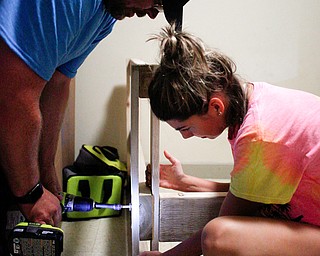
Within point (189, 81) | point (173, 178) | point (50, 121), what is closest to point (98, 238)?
point (173, 178)

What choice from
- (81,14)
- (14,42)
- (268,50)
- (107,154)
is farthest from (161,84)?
(268,50)

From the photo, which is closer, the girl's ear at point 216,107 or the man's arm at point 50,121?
the girl's ear at point 216,107

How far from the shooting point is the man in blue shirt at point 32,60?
936 mm

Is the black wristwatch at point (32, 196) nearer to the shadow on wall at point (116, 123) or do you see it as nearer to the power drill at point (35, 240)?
the power drill at point (35, 240)

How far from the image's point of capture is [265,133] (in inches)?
39.3

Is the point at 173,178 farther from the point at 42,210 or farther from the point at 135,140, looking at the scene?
the point at 42,210

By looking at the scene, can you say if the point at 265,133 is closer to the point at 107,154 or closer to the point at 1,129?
the point at 1,129

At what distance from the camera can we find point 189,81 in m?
1.06

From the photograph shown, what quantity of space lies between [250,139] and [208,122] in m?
0.13

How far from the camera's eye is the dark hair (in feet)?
3.46

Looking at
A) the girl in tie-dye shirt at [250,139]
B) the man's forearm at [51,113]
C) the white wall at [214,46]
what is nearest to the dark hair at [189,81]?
the girl in tie-dye shirt at [250,139]

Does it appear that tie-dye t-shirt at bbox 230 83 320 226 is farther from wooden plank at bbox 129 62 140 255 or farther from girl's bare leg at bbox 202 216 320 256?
wooden plank at bbox 129 62 140 255

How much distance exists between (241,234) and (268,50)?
5.42 feet

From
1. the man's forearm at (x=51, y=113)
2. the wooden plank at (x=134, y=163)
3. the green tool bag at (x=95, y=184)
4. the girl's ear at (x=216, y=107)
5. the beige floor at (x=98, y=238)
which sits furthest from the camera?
the green tool bag at (x=95, y=184)
